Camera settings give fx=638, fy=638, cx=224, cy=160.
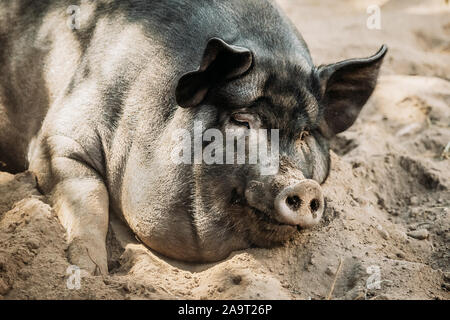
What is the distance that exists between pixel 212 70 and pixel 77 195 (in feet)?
3.88

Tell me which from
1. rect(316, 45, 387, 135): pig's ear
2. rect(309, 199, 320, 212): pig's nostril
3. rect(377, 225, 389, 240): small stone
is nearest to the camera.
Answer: rect(309, 199, 320, 212): pig's nostril

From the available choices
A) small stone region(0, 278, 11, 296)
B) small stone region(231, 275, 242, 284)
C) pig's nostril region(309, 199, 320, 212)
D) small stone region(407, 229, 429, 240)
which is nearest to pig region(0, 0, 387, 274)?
pig's nostril region(309, 199, 320, 212)

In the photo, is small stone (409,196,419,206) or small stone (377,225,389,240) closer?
small stone (377,225,389,240)

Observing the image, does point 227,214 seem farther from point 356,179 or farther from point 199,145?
point 356,179

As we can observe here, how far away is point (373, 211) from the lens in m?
4.35

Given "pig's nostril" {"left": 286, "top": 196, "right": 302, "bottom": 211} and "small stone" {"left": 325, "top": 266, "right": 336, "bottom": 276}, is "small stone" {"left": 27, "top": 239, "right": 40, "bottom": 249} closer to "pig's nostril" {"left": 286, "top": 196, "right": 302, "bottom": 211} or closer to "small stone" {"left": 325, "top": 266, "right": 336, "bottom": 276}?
"pig's nostril" {"left": 286, "top": 196, "right": 302, "bottom": 211}

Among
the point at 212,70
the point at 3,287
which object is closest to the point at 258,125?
the point at 212,70

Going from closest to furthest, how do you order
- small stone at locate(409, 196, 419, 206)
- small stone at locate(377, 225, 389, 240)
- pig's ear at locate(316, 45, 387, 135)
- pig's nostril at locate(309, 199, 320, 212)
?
pig's nostril at locate(309, 199, 320, 212) < pig's ear at locate(316, 45, 387, 135) < small stone at locate(377, 225, 389, 240) < small stone at locate(409, 196, 419, 206)

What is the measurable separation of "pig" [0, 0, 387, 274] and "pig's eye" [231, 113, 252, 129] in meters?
0.01

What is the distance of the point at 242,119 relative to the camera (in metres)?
3.45

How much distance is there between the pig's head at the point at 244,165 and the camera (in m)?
3.32

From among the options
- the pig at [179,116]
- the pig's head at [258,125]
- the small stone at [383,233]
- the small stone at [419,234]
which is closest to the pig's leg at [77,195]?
the pig at [179,116]

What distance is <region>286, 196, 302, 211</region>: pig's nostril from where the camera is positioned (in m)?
3.27

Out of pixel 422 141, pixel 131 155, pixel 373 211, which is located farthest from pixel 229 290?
pixel 422 141
